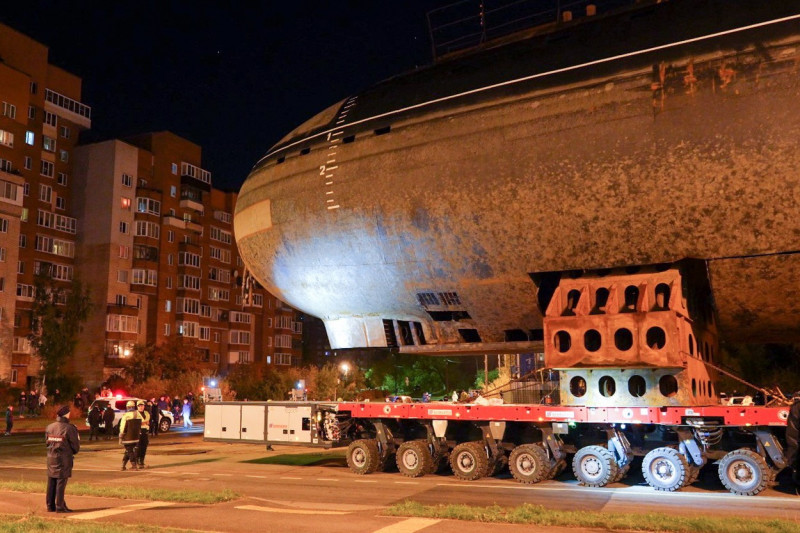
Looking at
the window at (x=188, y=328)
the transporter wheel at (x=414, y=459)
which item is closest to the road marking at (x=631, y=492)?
the transporter wheel at (x=414, y=459)

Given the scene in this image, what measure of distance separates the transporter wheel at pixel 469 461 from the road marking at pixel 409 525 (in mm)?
4780

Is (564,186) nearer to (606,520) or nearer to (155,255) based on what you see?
(606,520)

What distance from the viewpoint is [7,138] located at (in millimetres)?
54406

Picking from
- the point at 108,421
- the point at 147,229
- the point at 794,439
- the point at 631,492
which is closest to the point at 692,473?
the point at 631,492

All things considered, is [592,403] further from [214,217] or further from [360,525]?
[214,217]

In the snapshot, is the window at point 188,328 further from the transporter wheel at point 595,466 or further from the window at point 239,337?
the transporter wheel at point 595,466

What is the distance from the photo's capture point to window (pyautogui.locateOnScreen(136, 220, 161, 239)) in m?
64.0

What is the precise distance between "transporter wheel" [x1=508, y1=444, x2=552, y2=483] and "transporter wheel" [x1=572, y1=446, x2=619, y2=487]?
0.59m

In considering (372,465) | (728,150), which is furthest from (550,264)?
(372,465)

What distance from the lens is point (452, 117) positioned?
14711 millimetres

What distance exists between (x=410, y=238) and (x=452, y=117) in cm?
254

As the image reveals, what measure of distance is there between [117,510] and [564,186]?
8894 millimetres

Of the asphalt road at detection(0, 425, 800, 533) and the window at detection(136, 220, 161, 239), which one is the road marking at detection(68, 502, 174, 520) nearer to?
the asphalt road at detection(0, 425, 800, 533)

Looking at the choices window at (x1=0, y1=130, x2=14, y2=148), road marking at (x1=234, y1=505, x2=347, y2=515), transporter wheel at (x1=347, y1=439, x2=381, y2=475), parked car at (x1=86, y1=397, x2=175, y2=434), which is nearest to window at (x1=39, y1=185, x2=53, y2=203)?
window at (x1=0, y1=130, x2=14, y2=148)
